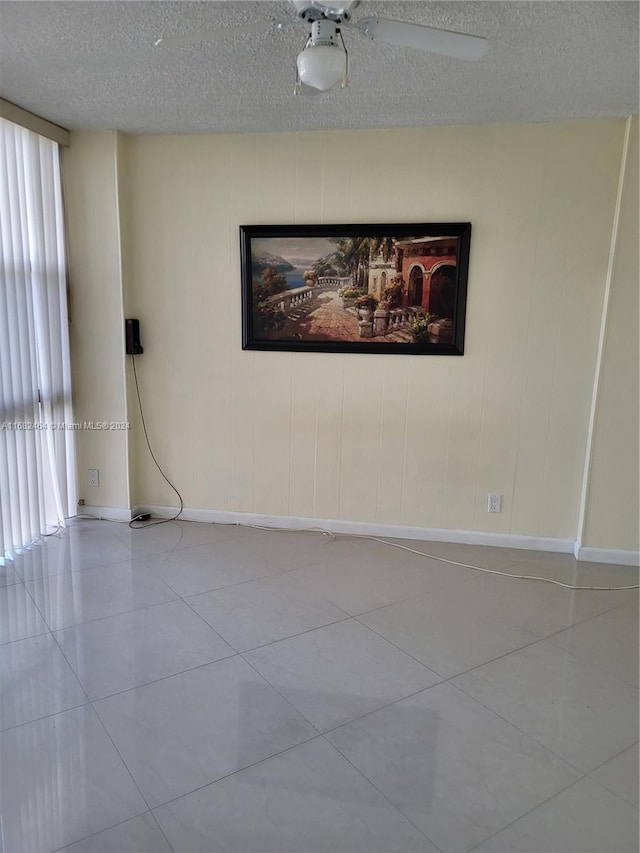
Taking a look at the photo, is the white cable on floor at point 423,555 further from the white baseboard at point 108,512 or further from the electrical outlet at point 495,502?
the electrical outlet at point 495,502

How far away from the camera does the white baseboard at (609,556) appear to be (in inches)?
136

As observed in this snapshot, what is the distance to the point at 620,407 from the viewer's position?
334 cm

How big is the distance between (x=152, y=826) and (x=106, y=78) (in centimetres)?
309

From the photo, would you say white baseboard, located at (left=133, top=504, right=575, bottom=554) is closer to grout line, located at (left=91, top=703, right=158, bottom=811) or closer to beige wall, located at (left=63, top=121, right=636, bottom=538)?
beige wall, located at (left=63, top=121, right=636, bottom=538)

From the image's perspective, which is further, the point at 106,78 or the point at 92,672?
the point at 106,78

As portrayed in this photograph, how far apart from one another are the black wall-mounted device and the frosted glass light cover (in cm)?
229

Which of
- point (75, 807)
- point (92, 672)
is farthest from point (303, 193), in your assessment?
point (75, 807)

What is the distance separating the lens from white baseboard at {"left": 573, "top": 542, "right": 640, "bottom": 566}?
345cm

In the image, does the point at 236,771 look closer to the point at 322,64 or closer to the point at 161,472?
the point at 322,64

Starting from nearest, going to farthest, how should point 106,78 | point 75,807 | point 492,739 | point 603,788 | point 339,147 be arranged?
point 75,807, point 603,788, point 492,739, point 106,78, point 339,147

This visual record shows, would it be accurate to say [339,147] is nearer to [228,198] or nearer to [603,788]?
[228,198]

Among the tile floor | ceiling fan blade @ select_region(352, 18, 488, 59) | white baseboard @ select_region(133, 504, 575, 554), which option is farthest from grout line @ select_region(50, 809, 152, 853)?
ceiling fan blade @ select_region(352, 18, 488, 59)

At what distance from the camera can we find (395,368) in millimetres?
3623

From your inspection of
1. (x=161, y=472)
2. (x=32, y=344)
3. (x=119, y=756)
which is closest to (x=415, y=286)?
(x=161, y=472)
